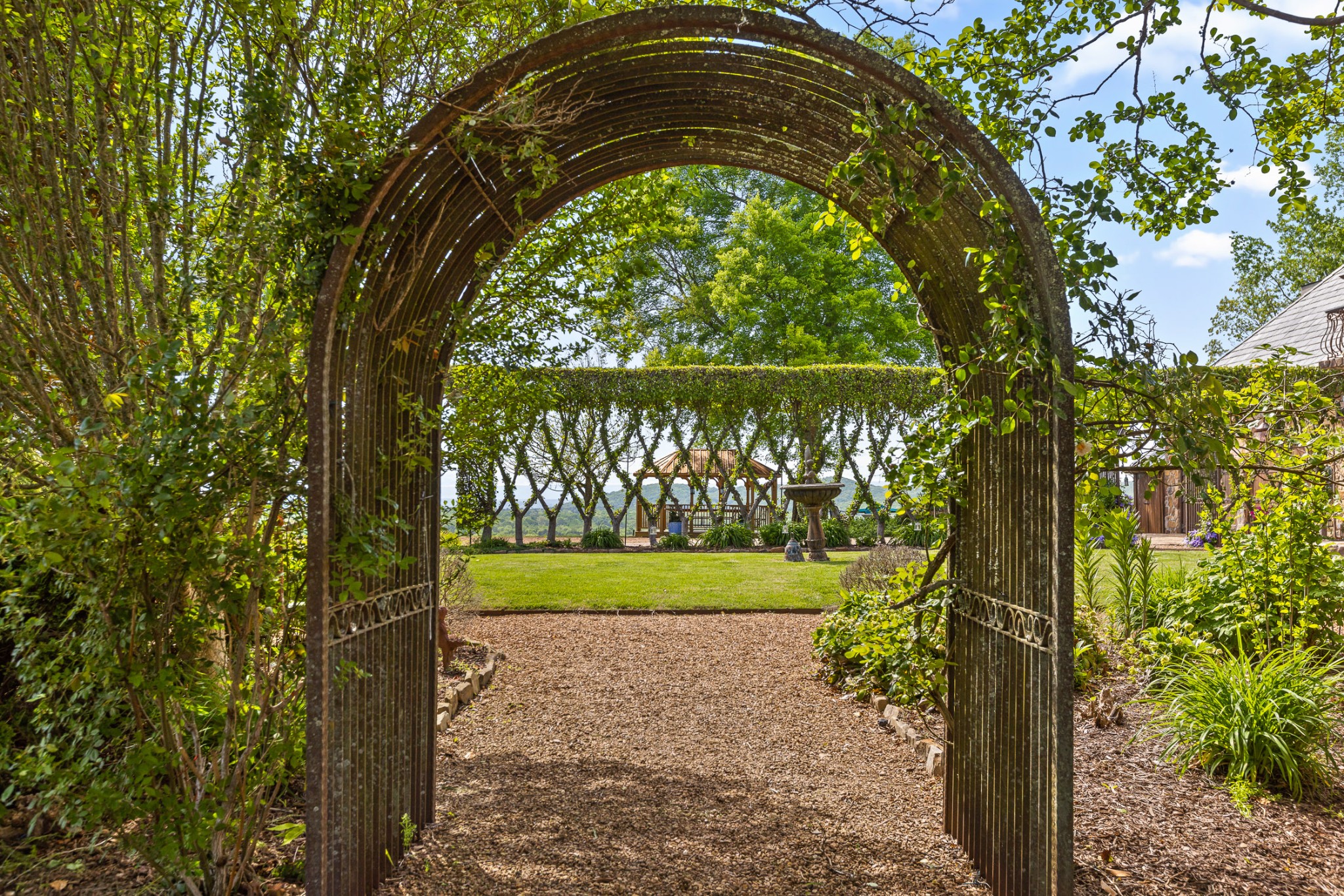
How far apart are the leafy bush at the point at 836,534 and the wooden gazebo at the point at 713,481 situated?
1461 millimetres

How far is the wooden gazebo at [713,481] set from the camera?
15984 millimetres

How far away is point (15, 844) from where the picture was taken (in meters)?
2.89

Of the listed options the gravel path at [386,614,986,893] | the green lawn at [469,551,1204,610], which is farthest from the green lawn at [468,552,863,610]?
the gravel path at [386,614,986,893]

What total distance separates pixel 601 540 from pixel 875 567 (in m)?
8.28

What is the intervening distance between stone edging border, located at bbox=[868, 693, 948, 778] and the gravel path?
0.07 meters

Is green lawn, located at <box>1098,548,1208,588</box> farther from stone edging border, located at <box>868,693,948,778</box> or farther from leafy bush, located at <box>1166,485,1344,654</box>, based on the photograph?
stone edging border, located at <box>868,693,948,778</box>

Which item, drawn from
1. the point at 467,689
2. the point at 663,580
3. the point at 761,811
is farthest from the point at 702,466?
the point at 761,811

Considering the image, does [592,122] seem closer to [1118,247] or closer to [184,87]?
[184,87]

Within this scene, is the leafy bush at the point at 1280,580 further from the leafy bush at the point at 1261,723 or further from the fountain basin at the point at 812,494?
the fountain basin at the point at 812,494

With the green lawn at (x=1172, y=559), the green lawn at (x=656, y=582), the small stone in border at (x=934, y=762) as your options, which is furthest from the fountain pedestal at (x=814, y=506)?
the small stone in border at (x=934, y=762)

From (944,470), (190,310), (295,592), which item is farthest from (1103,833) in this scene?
(190,310)

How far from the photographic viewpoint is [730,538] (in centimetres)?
1486

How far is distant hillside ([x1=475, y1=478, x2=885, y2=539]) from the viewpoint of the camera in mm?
15773

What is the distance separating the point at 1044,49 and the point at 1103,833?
11.1 ft
